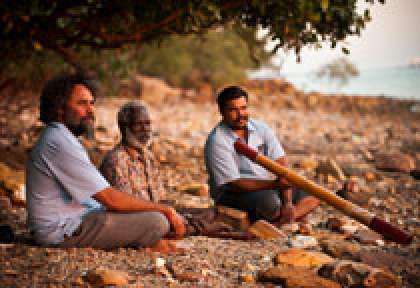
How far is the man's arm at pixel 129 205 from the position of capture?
4215 mm

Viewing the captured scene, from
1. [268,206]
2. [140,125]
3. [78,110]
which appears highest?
[78,110]

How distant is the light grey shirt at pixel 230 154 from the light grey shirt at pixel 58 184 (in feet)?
4.86

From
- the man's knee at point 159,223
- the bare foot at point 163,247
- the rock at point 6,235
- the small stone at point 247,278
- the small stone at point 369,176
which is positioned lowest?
the small stone at point 247,278

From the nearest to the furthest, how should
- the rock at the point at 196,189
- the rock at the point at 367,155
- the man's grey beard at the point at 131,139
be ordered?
the man's grey beard at the point at 131,139 < the rock at the point at 196,189 < the rock at the point at 367,155

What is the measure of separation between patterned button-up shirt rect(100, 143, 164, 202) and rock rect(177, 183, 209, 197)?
1991mm

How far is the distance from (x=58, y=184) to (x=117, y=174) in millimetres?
886

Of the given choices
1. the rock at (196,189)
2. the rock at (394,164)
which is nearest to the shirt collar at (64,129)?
the rock at (196,189)

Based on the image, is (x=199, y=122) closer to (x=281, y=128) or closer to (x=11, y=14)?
(x=281, y=128)

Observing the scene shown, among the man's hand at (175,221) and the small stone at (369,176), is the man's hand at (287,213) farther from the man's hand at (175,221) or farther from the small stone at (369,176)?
the small stone at (369,176)

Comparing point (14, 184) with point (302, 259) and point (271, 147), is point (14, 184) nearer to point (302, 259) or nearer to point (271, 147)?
point (271, 147)

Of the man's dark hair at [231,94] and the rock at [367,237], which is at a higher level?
the man's dark hair at [231,94]

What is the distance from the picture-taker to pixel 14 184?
624cm

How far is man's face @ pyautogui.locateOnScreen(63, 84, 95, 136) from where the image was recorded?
426 cm

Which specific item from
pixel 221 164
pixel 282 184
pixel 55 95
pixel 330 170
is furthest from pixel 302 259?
pixel 330 170
